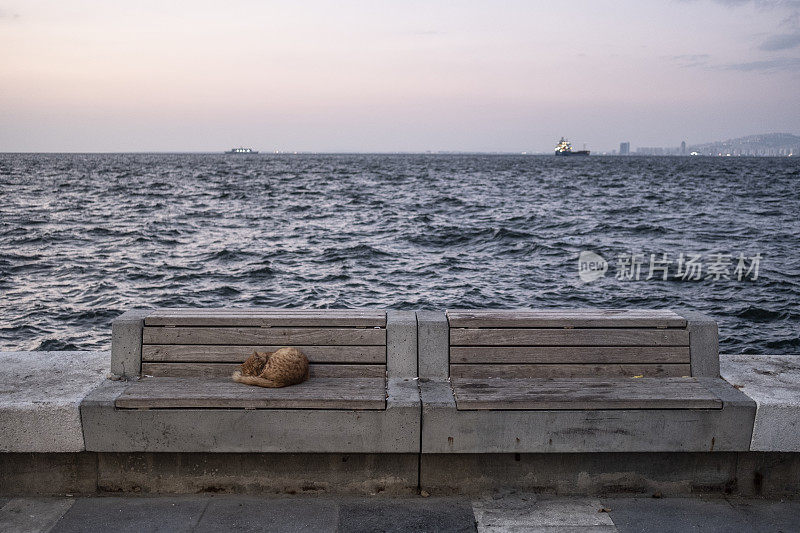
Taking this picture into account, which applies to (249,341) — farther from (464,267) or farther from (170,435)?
(464,267)

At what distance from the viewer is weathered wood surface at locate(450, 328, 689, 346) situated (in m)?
5.10

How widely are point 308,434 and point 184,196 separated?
43.3 m

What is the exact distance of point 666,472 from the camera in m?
4.79

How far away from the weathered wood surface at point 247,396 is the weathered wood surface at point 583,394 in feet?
1.97

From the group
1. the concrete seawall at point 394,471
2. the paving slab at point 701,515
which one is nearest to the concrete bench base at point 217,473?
the concrete seawall at point 394,471

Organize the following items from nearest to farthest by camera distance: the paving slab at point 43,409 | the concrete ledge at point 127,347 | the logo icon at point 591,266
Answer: the paving slab at point 43,409, the concrete ledge at point 127,347, the logo icon at point 591,266

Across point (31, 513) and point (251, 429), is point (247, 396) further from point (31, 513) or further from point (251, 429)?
point (31, 513)

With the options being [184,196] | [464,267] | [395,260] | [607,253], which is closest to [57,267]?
[395,260]

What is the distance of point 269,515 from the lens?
442cm

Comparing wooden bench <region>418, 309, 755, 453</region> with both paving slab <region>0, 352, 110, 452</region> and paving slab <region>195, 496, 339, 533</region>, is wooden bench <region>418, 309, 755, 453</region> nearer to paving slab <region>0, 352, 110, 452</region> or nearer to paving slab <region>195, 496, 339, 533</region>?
paving slab <region>195, 496, 339, 533</region>

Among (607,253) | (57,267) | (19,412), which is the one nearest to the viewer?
(19,412)

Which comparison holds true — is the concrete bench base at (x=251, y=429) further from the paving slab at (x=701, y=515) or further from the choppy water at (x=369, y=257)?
the choppy water at (x=369, y=257)

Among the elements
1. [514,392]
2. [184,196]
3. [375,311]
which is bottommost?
[184,196]

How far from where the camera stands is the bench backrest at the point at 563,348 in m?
5.08
